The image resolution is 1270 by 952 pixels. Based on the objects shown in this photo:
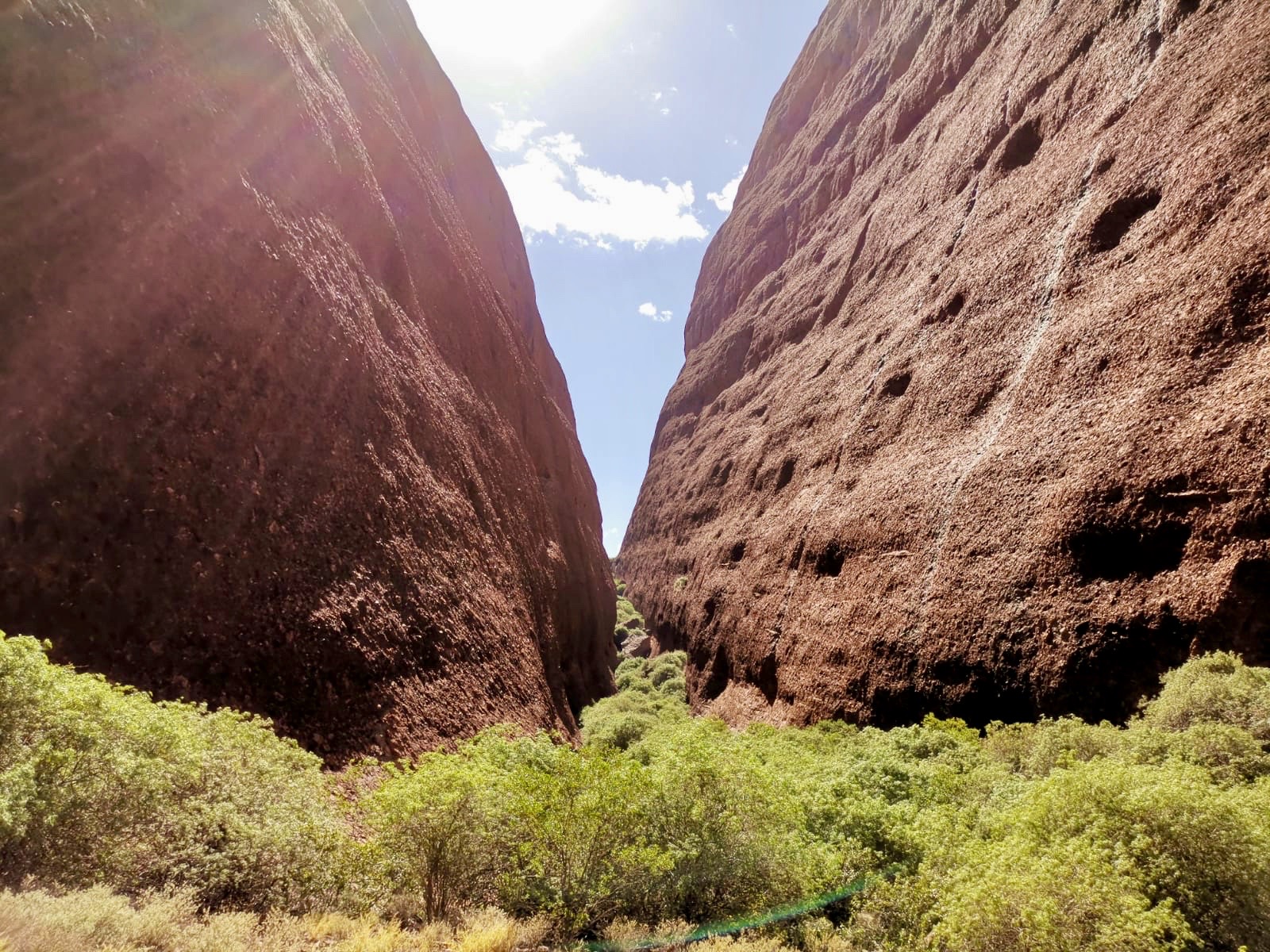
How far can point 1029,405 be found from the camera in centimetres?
1173

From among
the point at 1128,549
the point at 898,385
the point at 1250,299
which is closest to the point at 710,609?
the point at 898,385

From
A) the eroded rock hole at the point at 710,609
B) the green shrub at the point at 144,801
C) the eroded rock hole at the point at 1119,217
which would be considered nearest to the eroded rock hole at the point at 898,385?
the eroded rock hole at the point at 1119,217

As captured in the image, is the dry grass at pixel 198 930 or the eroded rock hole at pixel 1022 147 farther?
the eroded rock hole at pixel 1022 147

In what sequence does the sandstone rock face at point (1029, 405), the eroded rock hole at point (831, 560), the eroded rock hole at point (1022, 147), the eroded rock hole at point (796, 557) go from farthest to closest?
the eroded rock hole at point (796, 557) → the eroded rock hole at point (1022, 147) → the eroded rock hole at point (831, 560) → the sandstone rock face at point (1029, 405)

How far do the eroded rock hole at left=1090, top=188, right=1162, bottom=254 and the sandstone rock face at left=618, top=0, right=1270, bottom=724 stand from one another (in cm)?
4

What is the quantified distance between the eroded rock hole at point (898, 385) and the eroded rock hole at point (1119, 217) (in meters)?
5.07

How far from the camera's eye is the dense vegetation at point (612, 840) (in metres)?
3.81

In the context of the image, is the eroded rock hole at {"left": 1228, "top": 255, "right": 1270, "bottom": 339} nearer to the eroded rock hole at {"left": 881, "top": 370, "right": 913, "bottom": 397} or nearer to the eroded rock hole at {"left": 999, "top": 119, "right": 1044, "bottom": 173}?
the eroded rock hole at {"left": 881, "top": 370, "right": 913, "bottom": 397}

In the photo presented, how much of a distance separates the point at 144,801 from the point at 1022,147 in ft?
71.6

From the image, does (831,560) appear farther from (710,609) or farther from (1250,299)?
(1250,299)

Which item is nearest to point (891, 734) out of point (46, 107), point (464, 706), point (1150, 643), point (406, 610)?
point (1150, 643)

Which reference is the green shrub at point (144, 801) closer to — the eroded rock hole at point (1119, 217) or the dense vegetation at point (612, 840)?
the dense vegetation at point (612, 840)

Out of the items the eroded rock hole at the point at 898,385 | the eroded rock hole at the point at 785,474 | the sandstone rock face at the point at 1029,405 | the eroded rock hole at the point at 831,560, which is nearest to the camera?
the sandstone rock face at the point at 1029,405

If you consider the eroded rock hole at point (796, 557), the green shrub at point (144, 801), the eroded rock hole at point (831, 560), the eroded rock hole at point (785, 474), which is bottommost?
the green shrub at point (144, 801)
